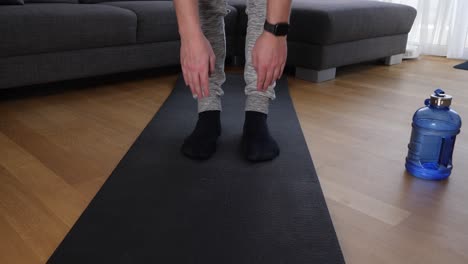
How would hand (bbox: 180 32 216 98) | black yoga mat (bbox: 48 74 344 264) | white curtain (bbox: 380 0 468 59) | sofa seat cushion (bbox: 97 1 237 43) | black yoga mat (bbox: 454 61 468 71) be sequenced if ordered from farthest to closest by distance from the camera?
white curtain (bbox: 380 0 468 59)
black yoga mat (bbox: 454 61 468 71)
sofa seat cushion (bbox: 97 1 237 43)
hand (bbox: 180 32 216 98)
black yoga mat (bbox: 48 74 344 264)

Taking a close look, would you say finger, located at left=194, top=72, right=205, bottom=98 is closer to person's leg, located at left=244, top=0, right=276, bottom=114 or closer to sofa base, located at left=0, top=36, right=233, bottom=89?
person's leg, located at left=244, top=0, right=276, bottom=114

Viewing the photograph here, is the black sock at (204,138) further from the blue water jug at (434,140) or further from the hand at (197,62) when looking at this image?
the blue water jug at (434,140)

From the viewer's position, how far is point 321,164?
1.18 metres

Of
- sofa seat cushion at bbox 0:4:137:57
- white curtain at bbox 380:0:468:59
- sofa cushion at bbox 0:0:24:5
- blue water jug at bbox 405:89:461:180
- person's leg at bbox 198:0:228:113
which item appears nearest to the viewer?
blue water jug at bbox 405:89:461:180

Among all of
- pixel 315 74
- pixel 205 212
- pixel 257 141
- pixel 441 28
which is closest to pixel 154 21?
pixel 315 74

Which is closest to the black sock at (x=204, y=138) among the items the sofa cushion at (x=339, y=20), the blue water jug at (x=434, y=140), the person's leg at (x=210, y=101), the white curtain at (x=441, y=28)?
the person's leg at (x=210, y=101)

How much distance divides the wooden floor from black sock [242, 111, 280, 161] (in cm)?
14

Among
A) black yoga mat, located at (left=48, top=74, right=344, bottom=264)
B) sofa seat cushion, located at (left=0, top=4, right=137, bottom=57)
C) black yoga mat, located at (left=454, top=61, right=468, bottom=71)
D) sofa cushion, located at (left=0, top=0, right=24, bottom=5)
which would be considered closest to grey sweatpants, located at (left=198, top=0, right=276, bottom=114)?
black yoga mat, located at (left=48, top=74, right=344, bottom=264)

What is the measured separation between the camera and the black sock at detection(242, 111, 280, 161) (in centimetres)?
115

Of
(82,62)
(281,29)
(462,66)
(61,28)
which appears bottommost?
(462,66)

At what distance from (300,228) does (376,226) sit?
171 mm

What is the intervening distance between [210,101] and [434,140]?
628mm

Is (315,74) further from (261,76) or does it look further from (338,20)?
(261,76)

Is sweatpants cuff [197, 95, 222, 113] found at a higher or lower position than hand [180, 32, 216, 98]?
lower
